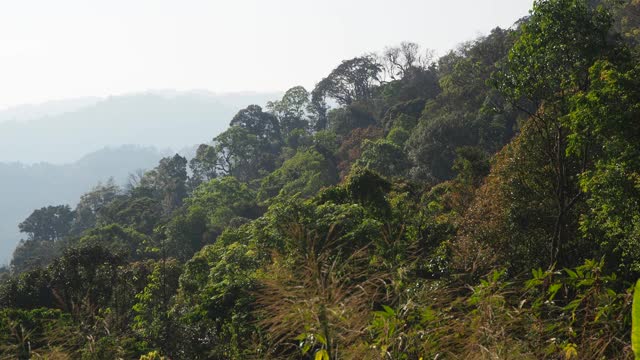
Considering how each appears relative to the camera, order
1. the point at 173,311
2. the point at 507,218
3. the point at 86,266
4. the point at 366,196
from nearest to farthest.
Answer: the point at 507,218
the point at 173,311
the point at 366,196
the point at 86,266

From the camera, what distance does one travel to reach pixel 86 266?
57.9 feet

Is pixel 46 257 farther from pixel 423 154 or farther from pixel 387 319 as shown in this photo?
pixel 387 319

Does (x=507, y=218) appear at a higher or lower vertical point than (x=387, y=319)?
lower

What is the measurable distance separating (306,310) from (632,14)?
127 feet

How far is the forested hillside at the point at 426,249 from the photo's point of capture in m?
2.48

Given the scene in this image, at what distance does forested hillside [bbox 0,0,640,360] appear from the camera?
97.7 inches

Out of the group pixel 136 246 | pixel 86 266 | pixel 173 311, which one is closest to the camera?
pixel 173 311

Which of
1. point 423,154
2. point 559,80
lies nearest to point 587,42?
point 559,80

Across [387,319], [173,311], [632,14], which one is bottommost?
[173,311]

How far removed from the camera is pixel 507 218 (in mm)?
12062

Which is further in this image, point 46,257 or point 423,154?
point 46,257

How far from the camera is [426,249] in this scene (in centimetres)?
1384

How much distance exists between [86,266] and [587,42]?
675 inches

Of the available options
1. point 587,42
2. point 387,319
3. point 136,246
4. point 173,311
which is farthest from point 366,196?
point 136,246
